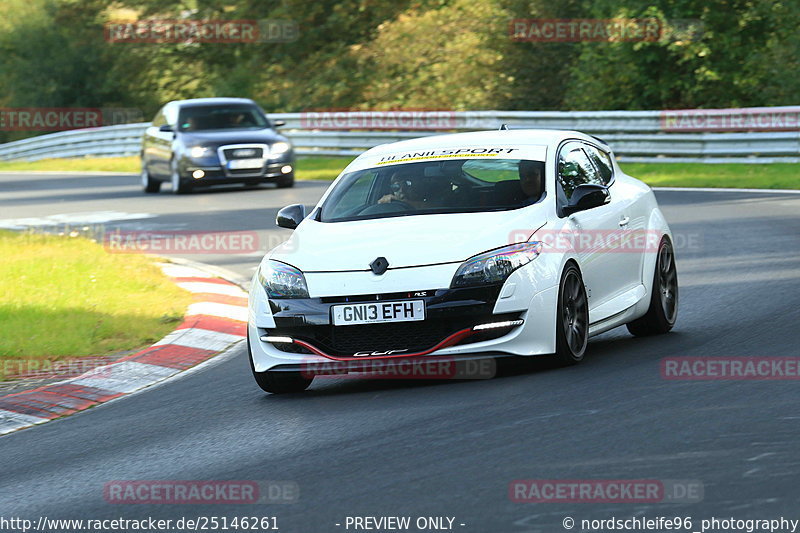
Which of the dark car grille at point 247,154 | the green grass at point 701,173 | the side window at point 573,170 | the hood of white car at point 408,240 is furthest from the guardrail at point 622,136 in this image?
the hood of white car at point 408,240

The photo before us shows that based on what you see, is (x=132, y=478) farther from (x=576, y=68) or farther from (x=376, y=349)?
(x=576, y=68)

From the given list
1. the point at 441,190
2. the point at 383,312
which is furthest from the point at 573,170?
the point at 383,312

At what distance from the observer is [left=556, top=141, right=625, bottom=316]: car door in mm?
8953

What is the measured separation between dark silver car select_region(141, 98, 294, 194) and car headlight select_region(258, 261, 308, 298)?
53.5 feet

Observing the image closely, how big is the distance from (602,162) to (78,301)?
5301 millimetres

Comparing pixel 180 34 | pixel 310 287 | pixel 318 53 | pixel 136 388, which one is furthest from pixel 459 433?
pixel 180 34

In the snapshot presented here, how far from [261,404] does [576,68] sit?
26564mm

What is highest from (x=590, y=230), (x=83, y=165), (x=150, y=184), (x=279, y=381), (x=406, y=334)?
(x=590, y=230)

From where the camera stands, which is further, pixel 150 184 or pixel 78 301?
pixel 150 184

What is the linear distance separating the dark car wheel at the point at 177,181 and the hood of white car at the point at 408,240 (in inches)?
652

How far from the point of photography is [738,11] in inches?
1266

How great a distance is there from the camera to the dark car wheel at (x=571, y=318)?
842cm

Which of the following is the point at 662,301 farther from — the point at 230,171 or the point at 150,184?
the point at 150,184

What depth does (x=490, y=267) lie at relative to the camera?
26.9 feet
